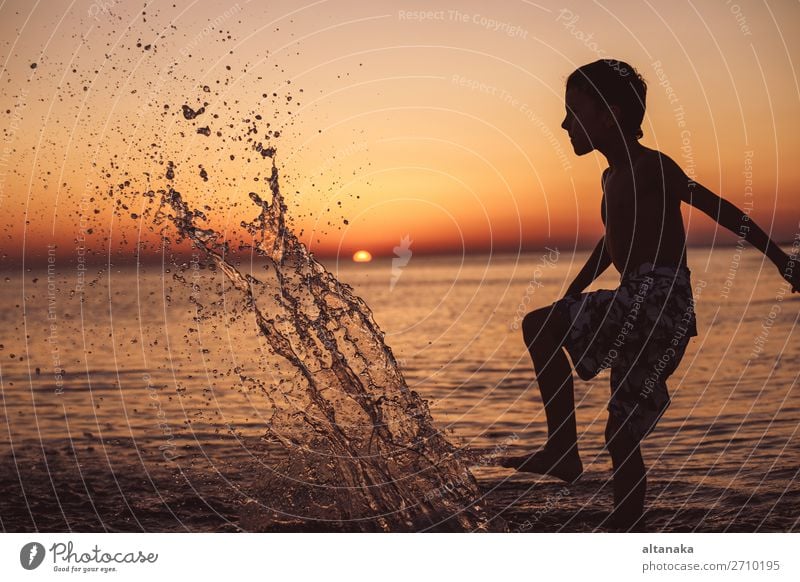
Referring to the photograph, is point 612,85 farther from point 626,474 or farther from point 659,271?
point 626,474

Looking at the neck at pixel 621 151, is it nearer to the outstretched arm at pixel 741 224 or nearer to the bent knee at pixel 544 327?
the outstretched arm at pixel 741 224

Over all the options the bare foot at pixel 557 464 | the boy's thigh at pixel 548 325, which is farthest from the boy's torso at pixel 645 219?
the bare foot at pixel 557 464

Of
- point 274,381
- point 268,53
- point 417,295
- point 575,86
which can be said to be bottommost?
point 417,295

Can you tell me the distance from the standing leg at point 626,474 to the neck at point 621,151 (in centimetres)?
143

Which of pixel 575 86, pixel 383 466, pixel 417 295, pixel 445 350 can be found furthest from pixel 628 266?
pixel 417 295

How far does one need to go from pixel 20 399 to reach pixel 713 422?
24.9 ft

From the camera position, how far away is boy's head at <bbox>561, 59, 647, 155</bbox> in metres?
5.71

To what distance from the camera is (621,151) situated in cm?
575

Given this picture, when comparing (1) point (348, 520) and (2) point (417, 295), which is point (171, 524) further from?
(2) point (417, 295)

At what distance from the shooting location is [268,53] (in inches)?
326

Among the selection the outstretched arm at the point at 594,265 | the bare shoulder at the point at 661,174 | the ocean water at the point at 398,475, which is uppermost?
the bare shoulder at the point at 661,174

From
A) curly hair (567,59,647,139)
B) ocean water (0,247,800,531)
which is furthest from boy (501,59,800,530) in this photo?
ocean water (0,247,800,531)

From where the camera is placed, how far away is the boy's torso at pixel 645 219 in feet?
18.1

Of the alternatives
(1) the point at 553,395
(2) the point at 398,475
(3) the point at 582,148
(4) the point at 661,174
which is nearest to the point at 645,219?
(4) the point at 661,174
